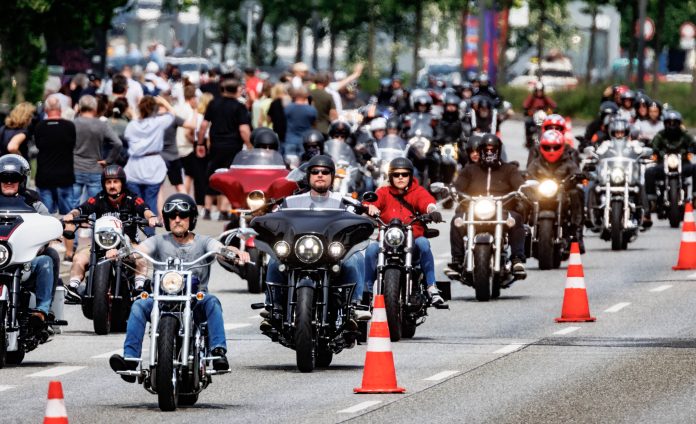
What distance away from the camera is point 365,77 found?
83.8 meters

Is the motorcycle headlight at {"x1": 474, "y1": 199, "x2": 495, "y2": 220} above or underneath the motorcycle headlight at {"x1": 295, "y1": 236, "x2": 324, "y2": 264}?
underneath

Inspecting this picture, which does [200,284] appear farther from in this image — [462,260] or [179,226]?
[462,260]

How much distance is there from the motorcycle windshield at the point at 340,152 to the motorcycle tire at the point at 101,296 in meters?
10.2

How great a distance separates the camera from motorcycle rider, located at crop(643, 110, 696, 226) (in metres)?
31.9

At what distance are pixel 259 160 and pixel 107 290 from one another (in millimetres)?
5060

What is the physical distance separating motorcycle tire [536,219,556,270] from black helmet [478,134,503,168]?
2966 mm

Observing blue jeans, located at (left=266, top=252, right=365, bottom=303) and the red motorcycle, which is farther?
the red motorcycle

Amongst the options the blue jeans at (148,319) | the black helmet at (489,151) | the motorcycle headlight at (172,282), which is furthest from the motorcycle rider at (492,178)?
the motorcycle headlight at (172,282)

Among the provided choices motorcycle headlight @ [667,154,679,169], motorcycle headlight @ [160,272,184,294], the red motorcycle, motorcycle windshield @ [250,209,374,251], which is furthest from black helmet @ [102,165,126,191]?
motorcycle headlight @ [667,154,679,169]

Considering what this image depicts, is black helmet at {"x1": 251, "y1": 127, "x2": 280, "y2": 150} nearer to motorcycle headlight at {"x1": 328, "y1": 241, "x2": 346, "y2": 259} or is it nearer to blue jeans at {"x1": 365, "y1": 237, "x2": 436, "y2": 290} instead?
blue jeans at {"x1": 365, "y1": 237, "x2": 436, "y2": 290}

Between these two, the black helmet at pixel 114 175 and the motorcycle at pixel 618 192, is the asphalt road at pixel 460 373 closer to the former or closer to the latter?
the black helmet at pixel 114 175

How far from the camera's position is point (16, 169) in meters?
17.1

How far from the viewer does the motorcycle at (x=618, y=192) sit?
1104 inches

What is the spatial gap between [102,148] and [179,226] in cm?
1144
